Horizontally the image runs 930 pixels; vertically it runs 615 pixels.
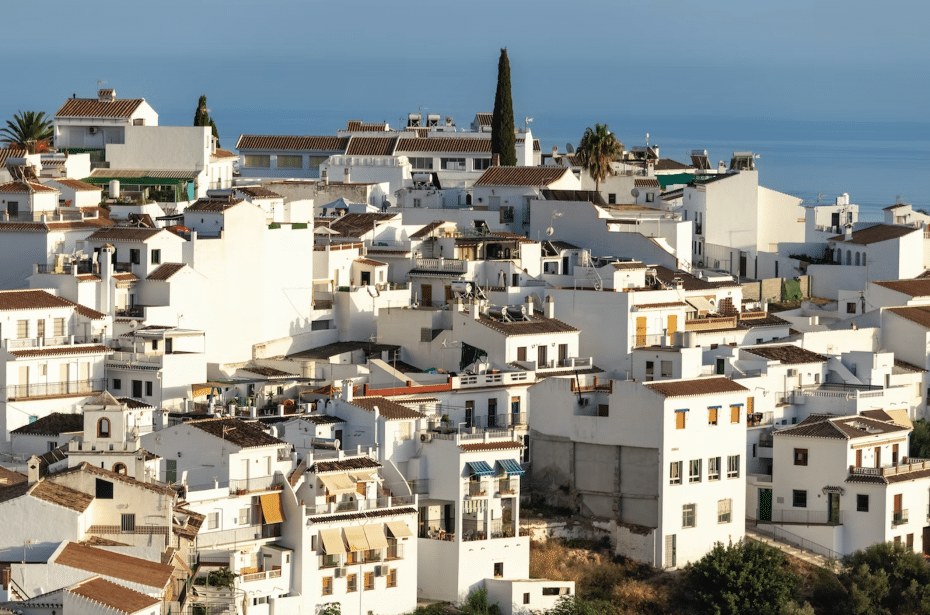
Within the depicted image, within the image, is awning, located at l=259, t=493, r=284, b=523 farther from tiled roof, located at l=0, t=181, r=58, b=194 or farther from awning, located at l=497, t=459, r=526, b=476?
tiled roof, located at l=0, t=181, r=58, b=194

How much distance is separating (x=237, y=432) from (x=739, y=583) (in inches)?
505

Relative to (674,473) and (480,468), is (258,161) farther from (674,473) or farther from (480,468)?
(480,468)

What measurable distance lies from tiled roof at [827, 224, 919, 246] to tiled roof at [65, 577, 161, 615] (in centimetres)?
3992

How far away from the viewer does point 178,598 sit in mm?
44500

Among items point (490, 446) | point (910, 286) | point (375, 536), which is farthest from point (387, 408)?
point (910, 286)

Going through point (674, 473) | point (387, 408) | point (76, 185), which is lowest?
point (674, 473)

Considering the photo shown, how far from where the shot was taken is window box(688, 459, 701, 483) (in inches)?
2180

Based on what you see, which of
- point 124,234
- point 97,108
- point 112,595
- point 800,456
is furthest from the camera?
point 97,108

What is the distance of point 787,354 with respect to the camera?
62906 millimetres

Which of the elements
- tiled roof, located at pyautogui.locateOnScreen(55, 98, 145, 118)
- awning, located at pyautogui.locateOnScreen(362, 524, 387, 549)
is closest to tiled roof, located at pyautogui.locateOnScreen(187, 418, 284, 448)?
awning, located at pyautogui.locateOnScreen(362, 524, 387, 549)

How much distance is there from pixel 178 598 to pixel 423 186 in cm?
3896

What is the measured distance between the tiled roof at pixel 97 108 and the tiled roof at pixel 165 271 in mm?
17583

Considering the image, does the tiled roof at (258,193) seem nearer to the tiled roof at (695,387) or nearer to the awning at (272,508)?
the tiled roof at (695,387)

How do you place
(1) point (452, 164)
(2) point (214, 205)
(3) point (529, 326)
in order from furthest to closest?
(1) point (452, 164), (2) point (214, 205), (3) point (529, 326)
